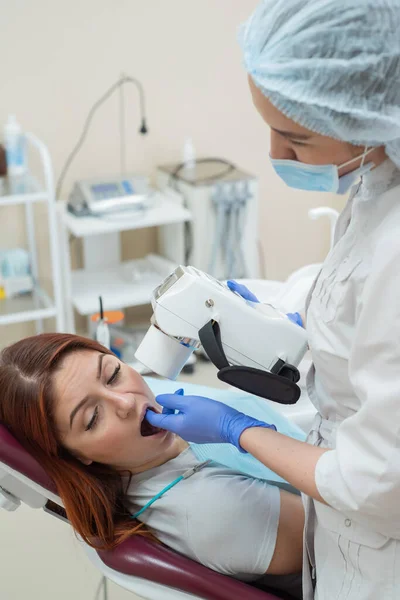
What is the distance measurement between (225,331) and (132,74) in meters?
2.15

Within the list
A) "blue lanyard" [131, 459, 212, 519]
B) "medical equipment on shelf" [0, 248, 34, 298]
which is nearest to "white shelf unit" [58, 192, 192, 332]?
"medical equipment on shelf" [0, 248, 34, 298]

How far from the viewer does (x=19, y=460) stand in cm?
134

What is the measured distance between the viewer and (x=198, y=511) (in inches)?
52.8

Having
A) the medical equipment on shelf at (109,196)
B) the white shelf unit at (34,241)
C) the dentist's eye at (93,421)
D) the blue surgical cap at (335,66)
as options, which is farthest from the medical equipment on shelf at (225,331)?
the medical equipment on shelf at (109,196)

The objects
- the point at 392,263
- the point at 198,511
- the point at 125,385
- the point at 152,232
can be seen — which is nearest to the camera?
the point at 392,263

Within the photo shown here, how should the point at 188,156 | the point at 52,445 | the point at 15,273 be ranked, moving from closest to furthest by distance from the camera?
the point at 52,445 < the point at 15,273 < the point at 188,156

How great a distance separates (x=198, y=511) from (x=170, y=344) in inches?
12.9

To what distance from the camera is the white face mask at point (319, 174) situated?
3.43ft

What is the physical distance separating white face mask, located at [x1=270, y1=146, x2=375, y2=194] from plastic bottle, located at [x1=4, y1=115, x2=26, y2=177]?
6.26 ft

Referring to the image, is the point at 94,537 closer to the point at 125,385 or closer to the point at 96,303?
the point at 125,385

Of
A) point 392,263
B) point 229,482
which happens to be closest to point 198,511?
point 229,482

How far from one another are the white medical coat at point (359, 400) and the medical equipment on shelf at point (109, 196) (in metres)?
1.76

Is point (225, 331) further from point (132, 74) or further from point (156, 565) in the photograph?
point (132, 74)

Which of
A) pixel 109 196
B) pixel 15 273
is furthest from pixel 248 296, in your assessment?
pixel 15 273
